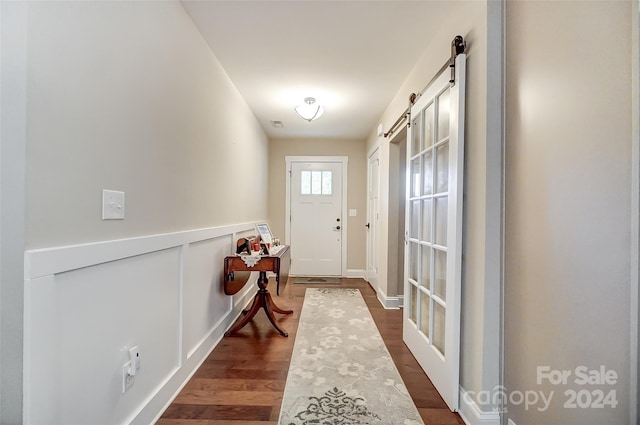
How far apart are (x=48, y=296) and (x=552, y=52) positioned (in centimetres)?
192

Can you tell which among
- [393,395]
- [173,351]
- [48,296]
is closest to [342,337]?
[393,395]

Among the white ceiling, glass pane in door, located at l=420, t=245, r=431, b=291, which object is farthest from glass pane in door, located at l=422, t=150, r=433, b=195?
the white ceiling

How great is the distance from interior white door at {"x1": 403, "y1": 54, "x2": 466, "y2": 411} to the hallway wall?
60.8 inches

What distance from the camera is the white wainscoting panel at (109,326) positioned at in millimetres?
914

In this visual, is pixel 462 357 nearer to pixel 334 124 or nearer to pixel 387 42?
pixel 387 42

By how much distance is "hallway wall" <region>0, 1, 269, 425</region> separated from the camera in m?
0.87

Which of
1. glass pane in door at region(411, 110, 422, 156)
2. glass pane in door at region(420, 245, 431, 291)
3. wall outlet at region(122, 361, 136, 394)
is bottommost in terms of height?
wall outlet at region(122, 361, 136, 394)

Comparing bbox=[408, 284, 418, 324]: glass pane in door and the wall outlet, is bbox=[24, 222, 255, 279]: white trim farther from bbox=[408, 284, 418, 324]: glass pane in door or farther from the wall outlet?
bbox=[408, 284, 418, 324]: glass pane in door

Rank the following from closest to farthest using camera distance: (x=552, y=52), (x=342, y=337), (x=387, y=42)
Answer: (x=552, y=52) < (x=387, y=42) < (x=342, y=337)

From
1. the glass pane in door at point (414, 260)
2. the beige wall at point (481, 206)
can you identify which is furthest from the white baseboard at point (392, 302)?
the beige wall at point (481, 206)

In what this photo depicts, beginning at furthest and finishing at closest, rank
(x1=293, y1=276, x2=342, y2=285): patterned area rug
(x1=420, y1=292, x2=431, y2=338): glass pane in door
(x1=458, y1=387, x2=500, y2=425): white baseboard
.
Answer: (x1=293, y1=276, x2=342, y2=285): patterned area rug → (x1=420, y1=292, x2=431, y2=338): glass pane in door → (x1=458, y1=387, x2=500, y2=425): white baseboard

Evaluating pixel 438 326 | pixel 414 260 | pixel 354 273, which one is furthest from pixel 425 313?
pixel 354 273

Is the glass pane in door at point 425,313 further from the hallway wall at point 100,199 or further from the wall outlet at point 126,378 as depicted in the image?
the wall outlet at point 126,378

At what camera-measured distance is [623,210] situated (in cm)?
90
